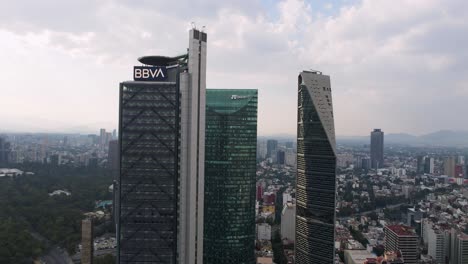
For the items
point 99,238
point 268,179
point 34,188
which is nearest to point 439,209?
point 268,179

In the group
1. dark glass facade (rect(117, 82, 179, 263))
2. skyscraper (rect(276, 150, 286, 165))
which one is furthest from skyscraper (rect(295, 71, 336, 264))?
skyscraper (rect(276, 150, 286, 165))

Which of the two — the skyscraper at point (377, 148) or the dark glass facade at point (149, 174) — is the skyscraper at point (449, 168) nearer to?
the skyscraper at point (377, 148)

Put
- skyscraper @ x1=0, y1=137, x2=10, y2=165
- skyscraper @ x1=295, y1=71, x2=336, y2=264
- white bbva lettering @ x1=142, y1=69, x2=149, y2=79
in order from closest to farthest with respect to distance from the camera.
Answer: white bbva lettering @ x1=142, y1=69, x2=149, y2=79 < skyscraper @ x1=295, y1=71, x2=336, y2=264 < skyscraper @ x1=0, y1=137, x2=10, y2=165

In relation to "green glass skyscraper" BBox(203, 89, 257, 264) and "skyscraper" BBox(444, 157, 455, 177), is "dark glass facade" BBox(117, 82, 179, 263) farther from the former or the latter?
"skyscraper" BBox(444, 157, 455, 177)

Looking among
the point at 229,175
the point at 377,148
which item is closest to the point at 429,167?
the point at 377,148

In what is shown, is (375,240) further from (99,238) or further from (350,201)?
(99,238)

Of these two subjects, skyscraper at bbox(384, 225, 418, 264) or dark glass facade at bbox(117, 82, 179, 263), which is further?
skyscraper at bbox(384, 225, 418, 264)

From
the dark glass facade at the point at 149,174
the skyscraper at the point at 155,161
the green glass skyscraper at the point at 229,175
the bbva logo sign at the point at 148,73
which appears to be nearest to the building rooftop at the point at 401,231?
the green glass skyscraper at the point at 229,175
